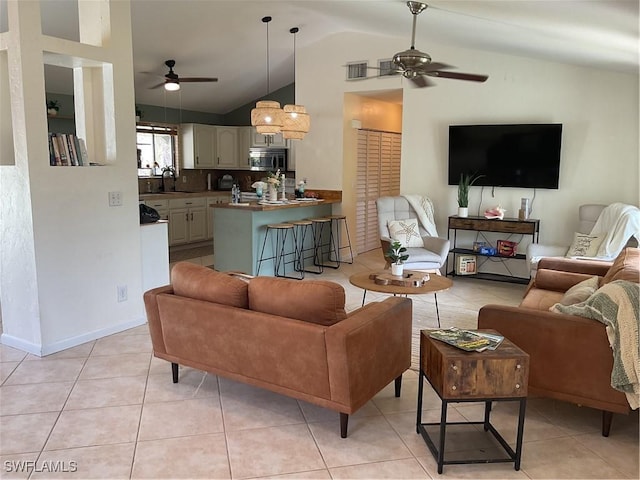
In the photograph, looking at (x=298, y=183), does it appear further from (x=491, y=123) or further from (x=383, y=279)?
(x=383, y=279)

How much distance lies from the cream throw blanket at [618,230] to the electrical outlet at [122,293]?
14.6 ft

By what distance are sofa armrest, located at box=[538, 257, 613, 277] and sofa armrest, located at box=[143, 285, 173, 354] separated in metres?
3.22

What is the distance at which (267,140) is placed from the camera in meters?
9.21

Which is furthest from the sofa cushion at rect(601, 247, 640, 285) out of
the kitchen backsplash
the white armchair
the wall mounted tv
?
the kitchen backsplash

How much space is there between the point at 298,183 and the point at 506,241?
10.00 feet

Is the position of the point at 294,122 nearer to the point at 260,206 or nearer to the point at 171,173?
the point at 260,206

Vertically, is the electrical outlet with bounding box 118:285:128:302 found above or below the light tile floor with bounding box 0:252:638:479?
above

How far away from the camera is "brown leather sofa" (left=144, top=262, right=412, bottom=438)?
2.53 m

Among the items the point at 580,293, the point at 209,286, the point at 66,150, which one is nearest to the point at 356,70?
the point at 66,150

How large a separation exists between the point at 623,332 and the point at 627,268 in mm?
886

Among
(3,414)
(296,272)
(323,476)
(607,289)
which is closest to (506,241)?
(296,272)

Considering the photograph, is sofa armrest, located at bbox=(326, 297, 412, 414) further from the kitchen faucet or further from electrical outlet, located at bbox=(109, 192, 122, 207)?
the kitchen faucet

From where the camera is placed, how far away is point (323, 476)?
234 centimetres

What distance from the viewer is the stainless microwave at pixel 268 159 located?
897cm
